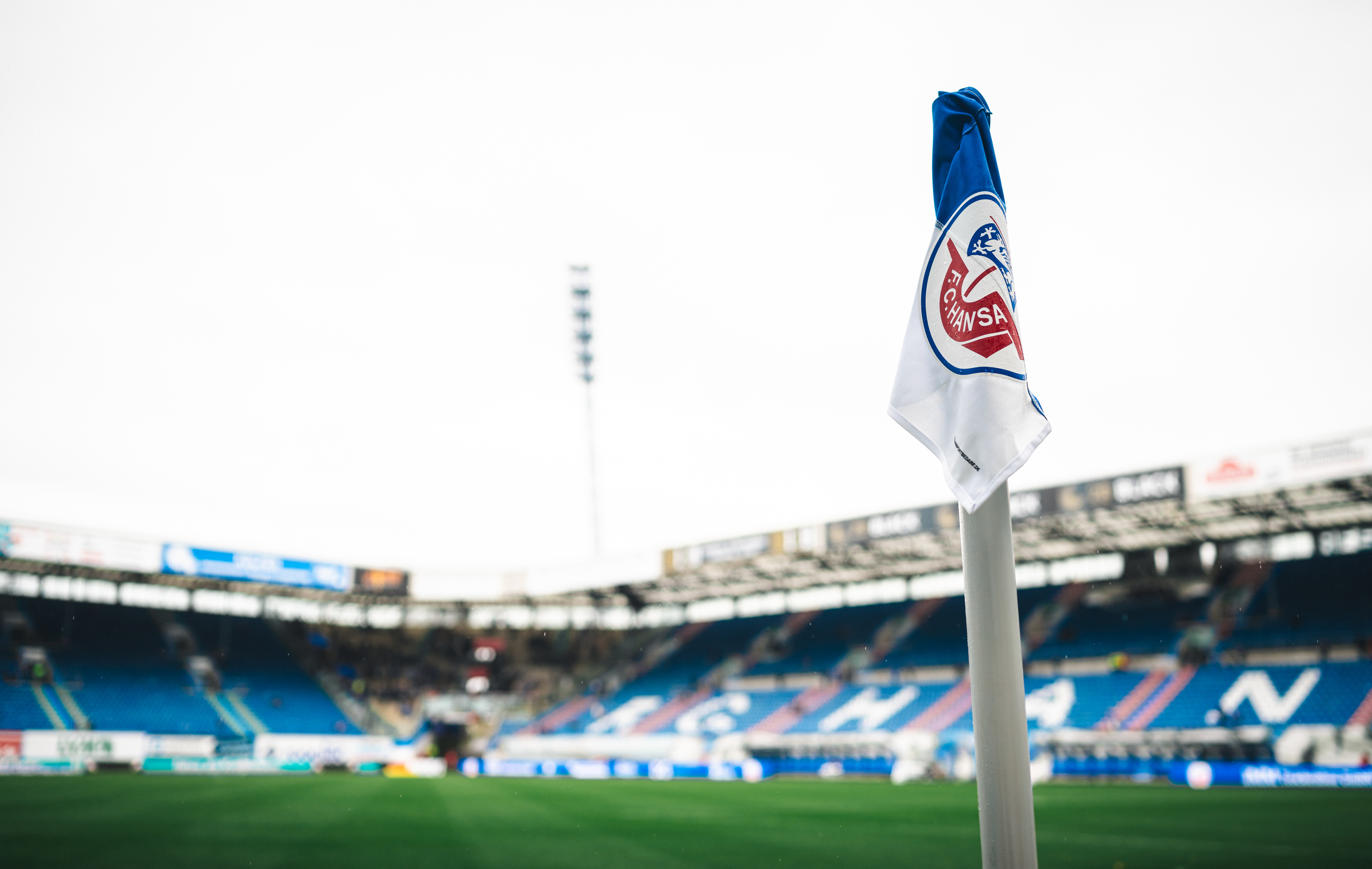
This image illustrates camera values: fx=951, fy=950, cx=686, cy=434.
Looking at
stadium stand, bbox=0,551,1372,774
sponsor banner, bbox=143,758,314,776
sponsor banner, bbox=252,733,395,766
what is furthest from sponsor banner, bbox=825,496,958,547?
sponsor banner, bbox=252,733,395,766

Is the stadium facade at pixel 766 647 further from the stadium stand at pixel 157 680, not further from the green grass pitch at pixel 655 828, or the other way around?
the green grass pitch at pixel 655 828

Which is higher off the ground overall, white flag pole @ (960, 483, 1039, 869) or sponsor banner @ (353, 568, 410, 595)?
sponsor banner @ (353, 568, 410, 595)

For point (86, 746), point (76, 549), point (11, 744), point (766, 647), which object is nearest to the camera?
point (11, 744)

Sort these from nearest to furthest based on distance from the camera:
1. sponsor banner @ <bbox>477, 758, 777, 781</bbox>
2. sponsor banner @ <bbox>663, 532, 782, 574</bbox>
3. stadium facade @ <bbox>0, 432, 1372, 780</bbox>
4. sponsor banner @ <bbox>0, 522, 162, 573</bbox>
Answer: stadium facade @ <bbox>0, 432, 1372, 780</bbox>
sponsor banner @ <bbox>477, 758, 777, 781</bbox>
sponsor banner @ <bbox>0, 522, 162, 573</bbox>
sponsor banner @ <bbox>663, 532, 782, 574</bbox>

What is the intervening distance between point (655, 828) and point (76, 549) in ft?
94.7

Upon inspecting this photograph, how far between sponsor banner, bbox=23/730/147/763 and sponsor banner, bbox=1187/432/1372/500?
34349 millimetres

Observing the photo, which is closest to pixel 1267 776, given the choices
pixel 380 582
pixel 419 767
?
pixel 419 767

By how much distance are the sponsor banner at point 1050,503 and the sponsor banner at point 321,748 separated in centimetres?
2165

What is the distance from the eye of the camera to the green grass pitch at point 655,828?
29.3 feet

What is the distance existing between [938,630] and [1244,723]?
12.1 m

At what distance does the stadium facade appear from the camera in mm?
25656

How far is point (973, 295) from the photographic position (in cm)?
273

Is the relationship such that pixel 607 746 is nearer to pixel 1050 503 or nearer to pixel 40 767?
pixel 40 767

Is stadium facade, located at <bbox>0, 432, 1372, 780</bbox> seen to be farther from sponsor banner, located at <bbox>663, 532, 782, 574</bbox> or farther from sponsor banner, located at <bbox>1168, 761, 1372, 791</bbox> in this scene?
sponsor banner, located at <bbox>1168, 761, 1372, 791</bbox>
